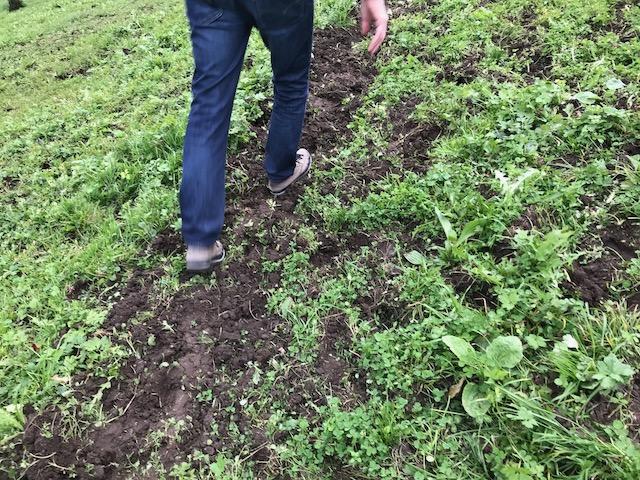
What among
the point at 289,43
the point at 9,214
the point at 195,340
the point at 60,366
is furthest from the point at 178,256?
the point at 9,214

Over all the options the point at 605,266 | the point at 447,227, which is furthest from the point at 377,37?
the point at 605,266

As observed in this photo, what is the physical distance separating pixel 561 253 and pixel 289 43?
5.36 feet

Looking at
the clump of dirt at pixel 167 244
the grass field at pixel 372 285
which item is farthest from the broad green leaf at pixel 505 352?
the clump of dirt at pixel 167 244

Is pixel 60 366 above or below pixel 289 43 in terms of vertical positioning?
below

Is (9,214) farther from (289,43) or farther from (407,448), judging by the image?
(407,448)

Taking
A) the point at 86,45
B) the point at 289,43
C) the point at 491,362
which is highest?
the point at 289,43

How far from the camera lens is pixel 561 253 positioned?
2342 mm

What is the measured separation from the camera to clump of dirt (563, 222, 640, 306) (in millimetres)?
2174

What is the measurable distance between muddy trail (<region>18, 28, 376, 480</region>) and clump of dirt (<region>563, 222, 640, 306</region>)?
1094 mm

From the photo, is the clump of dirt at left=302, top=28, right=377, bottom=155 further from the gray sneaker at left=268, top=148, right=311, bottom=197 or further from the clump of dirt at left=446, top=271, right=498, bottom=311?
the clump of dirt at left=446, top=271, right=498, bottom=311

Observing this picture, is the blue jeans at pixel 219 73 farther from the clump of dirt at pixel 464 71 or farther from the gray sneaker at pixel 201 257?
the clump of dirt at pixel 464 71

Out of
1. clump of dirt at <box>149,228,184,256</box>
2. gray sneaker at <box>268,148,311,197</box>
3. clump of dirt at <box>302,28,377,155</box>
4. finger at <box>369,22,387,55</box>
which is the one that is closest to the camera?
finger at <box>369,22,387,55</box>

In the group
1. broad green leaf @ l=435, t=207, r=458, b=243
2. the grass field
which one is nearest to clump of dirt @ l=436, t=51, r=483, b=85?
the grass field

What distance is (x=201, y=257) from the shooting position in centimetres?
257
